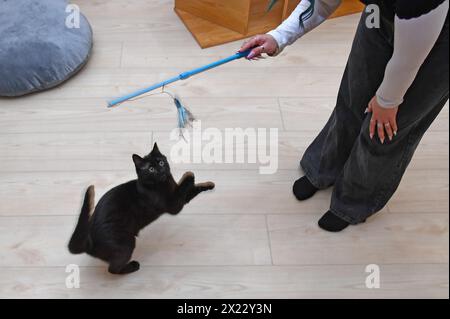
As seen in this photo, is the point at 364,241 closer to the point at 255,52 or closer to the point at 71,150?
the point at 255,52

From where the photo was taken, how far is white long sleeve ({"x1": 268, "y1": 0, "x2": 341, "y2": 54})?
0.98 metres

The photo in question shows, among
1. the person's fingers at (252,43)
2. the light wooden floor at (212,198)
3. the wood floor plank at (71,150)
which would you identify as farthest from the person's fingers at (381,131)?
the wood floor plank at (71,150)

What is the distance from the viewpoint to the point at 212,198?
129cm

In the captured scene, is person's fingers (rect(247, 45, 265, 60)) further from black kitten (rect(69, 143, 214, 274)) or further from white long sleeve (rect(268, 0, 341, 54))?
black kitten (rect(69, 143, 214, 274))

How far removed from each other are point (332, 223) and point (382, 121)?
44 centimetres

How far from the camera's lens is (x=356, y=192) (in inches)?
44.8

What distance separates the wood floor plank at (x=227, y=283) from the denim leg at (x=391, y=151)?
0.60 ft

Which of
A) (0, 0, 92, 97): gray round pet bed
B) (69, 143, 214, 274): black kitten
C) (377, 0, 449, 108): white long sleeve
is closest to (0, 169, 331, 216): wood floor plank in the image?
(69, 143, 214, 274): black kitten

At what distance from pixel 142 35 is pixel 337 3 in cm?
106

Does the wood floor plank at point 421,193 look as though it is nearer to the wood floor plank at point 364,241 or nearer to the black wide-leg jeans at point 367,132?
the wood floor plank at point 364,241

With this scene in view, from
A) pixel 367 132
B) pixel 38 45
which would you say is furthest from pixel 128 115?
pixel 367 132

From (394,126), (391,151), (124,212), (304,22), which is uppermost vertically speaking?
(304,22)

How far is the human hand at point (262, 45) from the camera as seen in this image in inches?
40.8

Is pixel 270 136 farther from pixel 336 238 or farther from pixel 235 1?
pixel 235 1
